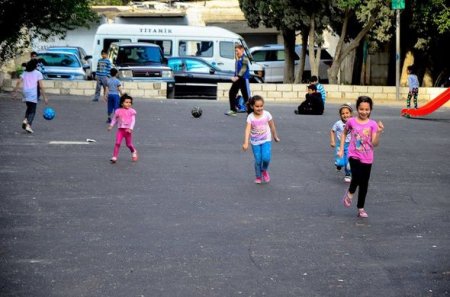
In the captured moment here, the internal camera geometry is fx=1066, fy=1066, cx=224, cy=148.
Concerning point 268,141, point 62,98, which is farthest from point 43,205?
point 62,98

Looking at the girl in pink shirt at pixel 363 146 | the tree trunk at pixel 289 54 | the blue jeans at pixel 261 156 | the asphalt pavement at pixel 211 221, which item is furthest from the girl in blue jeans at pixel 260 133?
the tree trunk at pixel 289 54

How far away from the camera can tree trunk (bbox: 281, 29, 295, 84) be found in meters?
45.6

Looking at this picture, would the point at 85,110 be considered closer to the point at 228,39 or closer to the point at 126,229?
the point at 228,39

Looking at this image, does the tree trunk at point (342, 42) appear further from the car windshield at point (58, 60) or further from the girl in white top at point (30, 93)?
the girl in white top at point (30, 93)

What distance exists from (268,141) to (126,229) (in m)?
4.41

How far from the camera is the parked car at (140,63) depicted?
116 feet

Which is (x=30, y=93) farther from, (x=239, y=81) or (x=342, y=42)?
(x=342, y=42)

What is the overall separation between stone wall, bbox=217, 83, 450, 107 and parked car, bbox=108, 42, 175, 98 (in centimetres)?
194

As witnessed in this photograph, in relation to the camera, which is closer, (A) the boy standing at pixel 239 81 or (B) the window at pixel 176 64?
(A) the boy standing at pixel 239 81

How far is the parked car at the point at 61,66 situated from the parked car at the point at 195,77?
4.04m

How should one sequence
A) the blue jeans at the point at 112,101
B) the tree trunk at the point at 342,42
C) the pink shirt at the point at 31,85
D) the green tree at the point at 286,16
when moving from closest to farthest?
the pink shirt at the point at 31,85, the blue jeans at the point at 112,101, the tree trunk at the point at 342,42, the green tree at the point at 286,16

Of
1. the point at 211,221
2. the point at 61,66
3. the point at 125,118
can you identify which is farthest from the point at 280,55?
the point at 211,221

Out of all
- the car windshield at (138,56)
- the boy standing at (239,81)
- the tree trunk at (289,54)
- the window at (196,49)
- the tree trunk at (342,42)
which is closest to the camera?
the boy standing at (239,81)

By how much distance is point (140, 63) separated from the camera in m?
36.0
